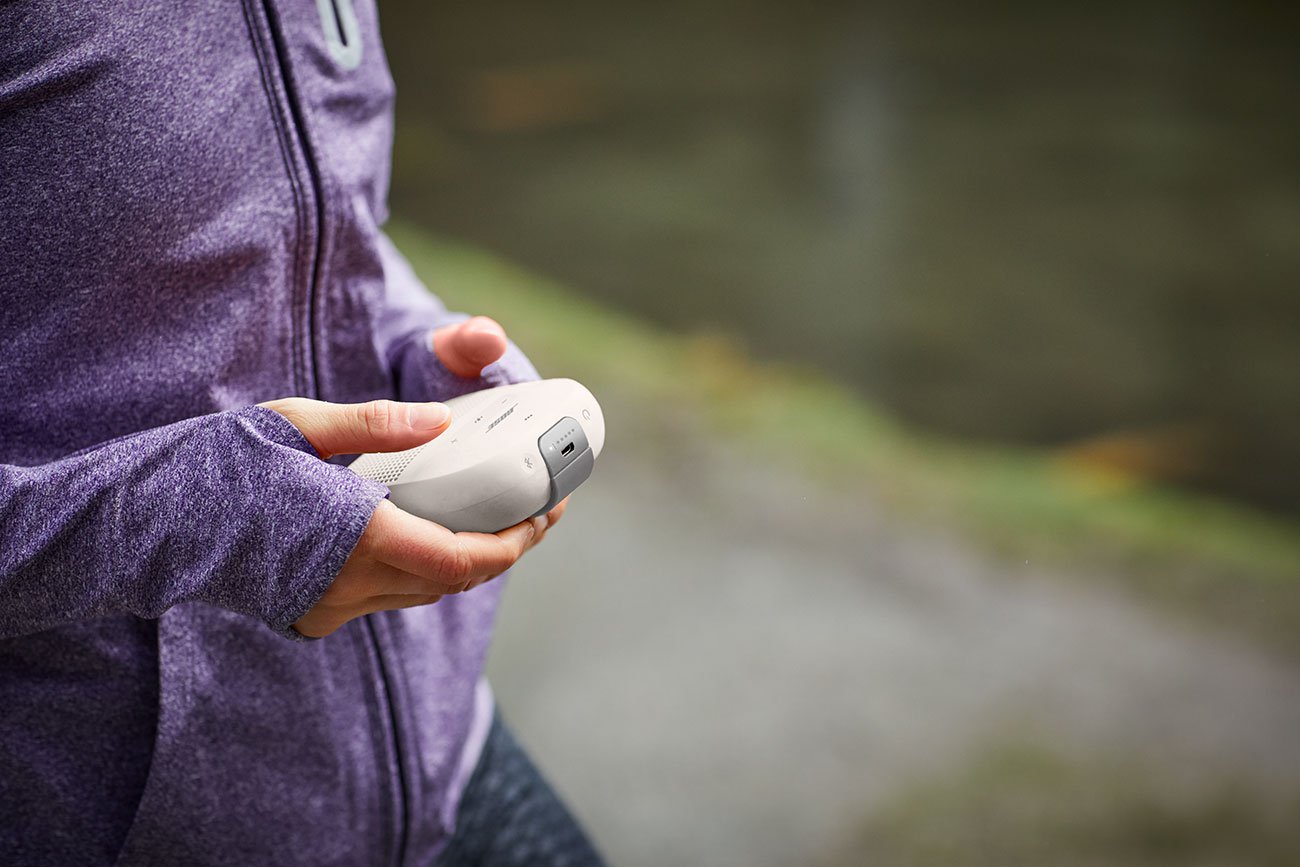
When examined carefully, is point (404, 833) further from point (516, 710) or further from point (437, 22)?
point (437, 22)

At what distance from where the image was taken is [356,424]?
482 mm

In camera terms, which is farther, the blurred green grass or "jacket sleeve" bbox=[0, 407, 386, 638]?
the blurred green grass

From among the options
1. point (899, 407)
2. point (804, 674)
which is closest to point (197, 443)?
point (804, 674)

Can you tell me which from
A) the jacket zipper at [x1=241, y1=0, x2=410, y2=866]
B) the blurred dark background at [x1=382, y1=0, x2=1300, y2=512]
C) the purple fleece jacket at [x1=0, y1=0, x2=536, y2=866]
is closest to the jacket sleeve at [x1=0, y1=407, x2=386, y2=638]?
the purple fleece jacket at [x1=0, y1=0, x2=536, y2=866]

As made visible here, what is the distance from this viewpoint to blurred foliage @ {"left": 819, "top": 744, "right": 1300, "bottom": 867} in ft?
4.25

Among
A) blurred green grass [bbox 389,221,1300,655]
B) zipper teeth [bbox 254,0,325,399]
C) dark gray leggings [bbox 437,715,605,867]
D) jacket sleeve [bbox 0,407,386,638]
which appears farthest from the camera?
blurred green grass [bbox 389,221,1300,655]

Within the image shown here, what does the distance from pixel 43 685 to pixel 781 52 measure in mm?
2857

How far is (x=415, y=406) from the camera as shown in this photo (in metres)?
0.49

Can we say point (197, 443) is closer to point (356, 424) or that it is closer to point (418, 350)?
point (356, 424)

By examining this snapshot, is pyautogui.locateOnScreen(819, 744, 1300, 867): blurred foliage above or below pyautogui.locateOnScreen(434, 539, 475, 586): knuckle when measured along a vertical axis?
below

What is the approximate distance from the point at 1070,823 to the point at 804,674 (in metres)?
0.36

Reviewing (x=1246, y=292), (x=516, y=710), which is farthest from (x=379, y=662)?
(x=1246, y=292)

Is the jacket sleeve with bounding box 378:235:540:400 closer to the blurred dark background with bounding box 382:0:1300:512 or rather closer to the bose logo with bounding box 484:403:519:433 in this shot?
the bose logo with bounding box 484:403:519:433

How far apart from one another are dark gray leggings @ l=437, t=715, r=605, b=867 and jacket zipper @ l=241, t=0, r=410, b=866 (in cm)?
7
